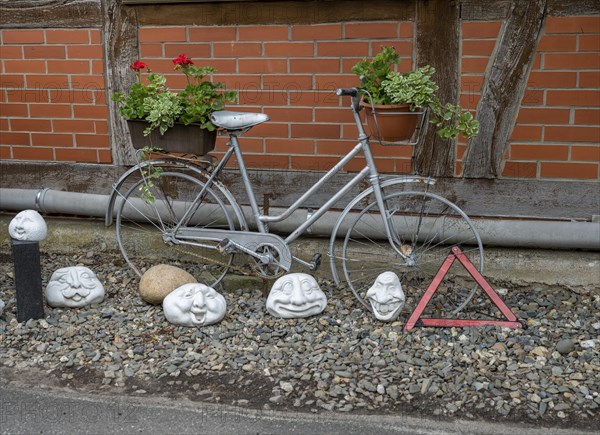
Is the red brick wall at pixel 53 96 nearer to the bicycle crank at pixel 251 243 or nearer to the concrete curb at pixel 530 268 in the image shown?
the bicycle crank at pixel 251 243

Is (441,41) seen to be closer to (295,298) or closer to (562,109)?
(562,109)

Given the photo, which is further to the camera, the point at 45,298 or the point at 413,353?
the point at 45,298

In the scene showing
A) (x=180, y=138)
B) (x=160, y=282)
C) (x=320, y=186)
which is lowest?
(x=160, y=282)

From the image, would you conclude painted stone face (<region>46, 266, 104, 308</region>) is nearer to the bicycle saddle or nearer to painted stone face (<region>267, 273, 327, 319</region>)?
painted stone face (<region>267, 273, 327, 319</region>)

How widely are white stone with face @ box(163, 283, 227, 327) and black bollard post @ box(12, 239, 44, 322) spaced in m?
0.72

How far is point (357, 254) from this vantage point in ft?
16.7

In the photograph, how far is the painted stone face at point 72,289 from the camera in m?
4.64

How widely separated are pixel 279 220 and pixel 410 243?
2.66 ft

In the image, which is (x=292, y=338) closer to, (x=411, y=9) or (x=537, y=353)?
(x=537, y=353)

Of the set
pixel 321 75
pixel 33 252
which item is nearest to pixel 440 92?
pixel 321 75

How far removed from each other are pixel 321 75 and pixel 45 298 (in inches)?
84.2

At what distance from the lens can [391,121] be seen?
4238mm

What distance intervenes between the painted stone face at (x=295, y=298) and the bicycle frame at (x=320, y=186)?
0.92 ft

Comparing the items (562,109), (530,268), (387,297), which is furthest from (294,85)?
(530,268)
